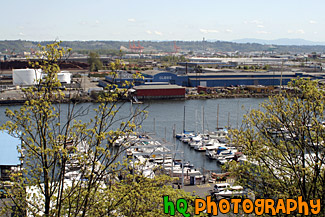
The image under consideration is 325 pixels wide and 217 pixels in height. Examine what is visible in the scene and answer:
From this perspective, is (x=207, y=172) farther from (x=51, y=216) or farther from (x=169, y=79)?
(x=169, y=79)

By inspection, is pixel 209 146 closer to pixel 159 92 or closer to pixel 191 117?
pixel 191 117

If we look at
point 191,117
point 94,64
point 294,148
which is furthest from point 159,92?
point 294,148

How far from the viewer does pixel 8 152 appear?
386cm

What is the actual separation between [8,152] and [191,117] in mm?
4728

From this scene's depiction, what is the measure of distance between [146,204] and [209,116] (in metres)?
6.79

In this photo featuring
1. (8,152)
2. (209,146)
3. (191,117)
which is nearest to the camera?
(8,152)

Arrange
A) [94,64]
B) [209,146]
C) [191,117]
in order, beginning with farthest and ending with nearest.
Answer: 1. [94,64]
2. [191,117]
3. [209,146]

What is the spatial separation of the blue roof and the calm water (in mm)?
1651

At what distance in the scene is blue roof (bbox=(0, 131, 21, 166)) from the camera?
3758 millimetres

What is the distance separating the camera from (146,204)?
4.89ft

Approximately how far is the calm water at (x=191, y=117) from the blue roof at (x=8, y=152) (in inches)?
65.0

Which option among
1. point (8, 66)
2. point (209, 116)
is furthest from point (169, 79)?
point (8, 66)

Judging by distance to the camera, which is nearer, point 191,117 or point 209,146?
point 209,146

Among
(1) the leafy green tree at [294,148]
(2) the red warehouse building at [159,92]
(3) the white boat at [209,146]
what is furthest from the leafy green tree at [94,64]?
(1) the leafy green tree at [294,148]
